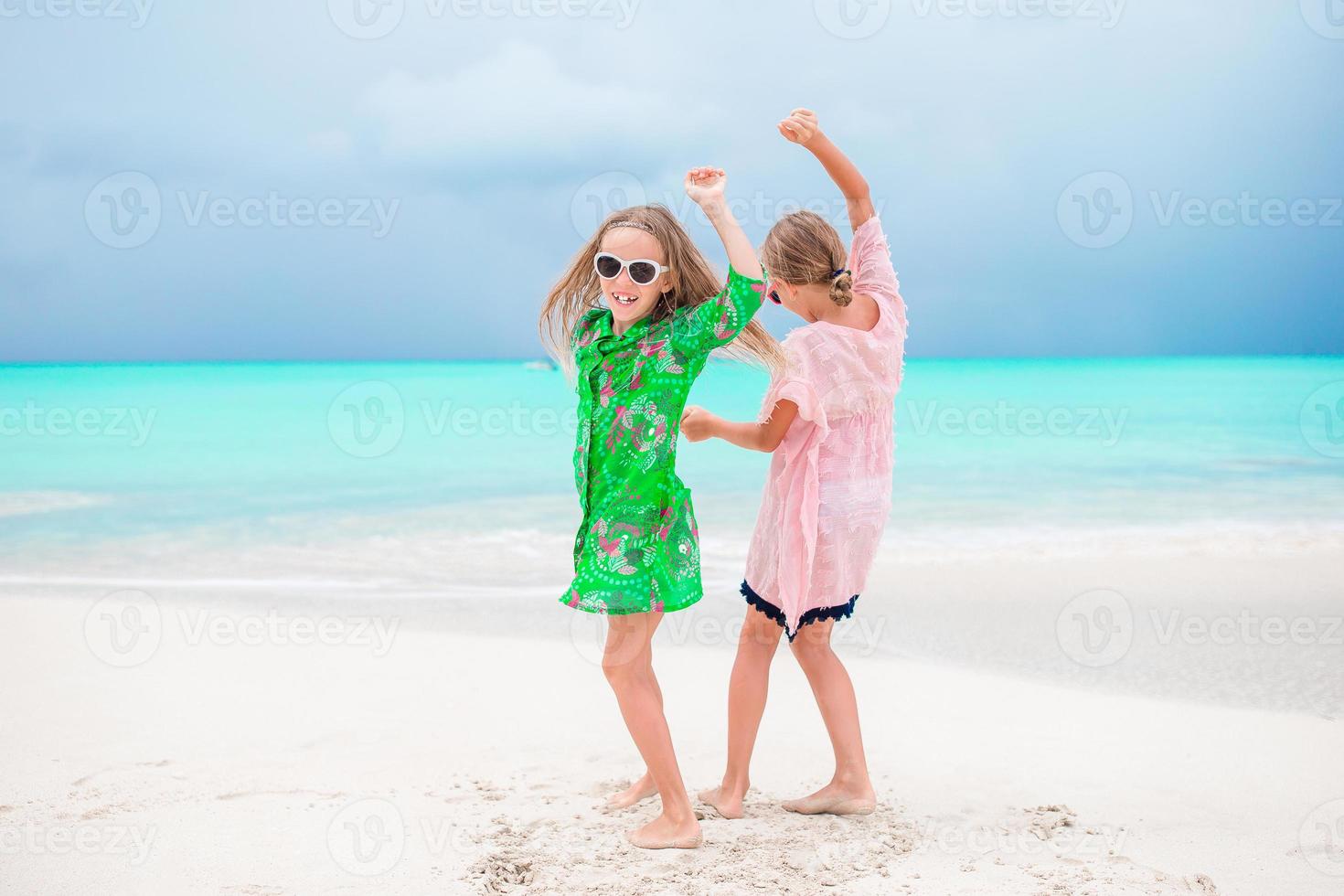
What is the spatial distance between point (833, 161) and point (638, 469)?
43.8 inches

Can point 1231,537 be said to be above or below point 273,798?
above

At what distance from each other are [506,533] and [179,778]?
5.52 metres

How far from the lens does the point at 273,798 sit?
3.30m

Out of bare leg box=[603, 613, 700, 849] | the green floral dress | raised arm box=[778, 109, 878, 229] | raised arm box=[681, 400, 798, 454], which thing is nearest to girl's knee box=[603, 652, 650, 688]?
bare leg box=[603, 613, 700, 849]

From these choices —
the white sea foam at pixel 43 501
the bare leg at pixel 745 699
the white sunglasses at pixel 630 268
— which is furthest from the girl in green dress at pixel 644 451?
the white sea foam at pixel 43 501

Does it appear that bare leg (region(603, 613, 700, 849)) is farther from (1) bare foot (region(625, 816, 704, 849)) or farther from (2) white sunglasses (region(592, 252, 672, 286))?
(2) white sunglasses (region(592, 252, 672, 286))

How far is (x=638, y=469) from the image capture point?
2877 mm

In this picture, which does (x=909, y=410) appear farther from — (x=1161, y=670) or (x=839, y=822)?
(x=839, y=822)

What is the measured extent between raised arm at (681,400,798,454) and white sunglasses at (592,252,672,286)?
0.39 meters

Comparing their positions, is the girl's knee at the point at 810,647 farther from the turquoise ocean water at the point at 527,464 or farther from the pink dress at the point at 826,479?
the turquoise ocean water at the point at 527,464

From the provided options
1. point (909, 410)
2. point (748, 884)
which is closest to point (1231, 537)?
point (748, 884)

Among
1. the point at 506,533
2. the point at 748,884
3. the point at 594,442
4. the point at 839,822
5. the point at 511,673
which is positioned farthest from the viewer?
the point at 506,533

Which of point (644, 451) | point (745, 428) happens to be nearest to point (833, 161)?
point (745, 428)

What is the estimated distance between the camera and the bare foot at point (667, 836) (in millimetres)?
2928
